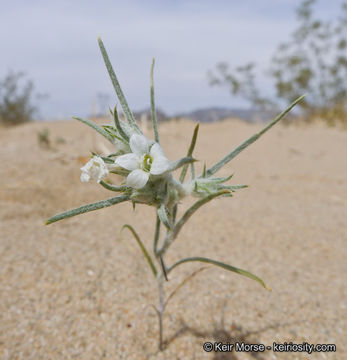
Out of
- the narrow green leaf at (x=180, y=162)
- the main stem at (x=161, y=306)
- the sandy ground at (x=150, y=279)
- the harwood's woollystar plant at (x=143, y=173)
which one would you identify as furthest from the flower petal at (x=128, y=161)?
the sandy ground at (x=150, y=279)

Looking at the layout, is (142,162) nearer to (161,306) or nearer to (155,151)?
(155,151)

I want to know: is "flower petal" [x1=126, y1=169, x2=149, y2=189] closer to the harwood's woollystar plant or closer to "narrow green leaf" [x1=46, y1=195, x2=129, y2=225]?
the harwood's woollystar plant

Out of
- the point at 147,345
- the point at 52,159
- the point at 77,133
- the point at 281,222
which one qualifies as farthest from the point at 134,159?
the point at 77,133

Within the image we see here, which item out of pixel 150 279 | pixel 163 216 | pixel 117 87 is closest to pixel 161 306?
pixel 150 279

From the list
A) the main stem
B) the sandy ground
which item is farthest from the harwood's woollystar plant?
the sandy ground

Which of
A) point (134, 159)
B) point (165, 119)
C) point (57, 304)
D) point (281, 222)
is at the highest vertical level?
point (134, 159)

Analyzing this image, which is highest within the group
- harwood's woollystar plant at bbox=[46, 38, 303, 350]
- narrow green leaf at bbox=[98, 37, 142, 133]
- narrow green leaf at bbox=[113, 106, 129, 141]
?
narrow green leaf at bbox=[98, 37, 142, 133]

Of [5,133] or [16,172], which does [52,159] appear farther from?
[5,133]
